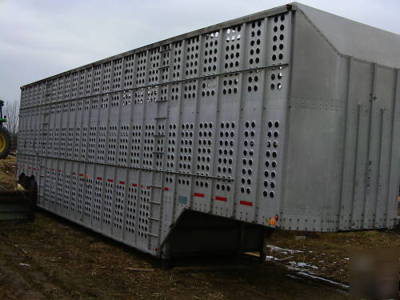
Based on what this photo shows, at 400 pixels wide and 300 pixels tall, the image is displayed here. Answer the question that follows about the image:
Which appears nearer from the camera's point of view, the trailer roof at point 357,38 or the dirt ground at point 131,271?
the trailer roof at point 357,38

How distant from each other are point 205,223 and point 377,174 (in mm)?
3489

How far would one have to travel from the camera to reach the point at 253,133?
6.57 meters

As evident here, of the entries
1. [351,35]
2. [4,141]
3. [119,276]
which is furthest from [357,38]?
[4,141]

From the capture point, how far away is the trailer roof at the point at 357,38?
241 inches

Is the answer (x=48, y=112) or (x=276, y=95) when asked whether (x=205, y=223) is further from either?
(x=48, y=112)

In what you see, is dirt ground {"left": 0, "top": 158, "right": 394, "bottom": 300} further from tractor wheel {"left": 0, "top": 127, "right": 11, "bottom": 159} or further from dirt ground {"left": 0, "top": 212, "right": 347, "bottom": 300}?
tractor wheel {"left": 0, "top": 127, "right": 11, "bottom": 159}

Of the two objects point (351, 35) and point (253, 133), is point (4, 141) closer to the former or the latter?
point (253, 133)

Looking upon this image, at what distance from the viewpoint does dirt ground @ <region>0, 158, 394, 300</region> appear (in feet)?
23.3

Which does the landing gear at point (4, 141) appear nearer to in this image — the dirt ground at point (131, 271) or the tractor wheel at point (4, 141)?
the tractor wheel at point (4, 141)

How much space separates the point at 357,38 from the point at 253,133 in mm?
2045

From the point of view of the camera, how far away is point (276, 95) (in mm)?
6188

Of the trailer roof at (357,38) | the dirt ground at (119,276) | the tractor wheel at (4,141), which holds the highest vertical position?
the trailer roof at (357,38)

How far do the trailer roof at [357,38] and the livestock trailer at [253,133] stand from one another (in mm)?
24

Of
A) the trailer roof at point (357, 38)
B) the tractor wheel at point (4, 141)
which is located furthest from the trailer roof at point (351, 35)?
the tractor wheel at point (4, 141)
